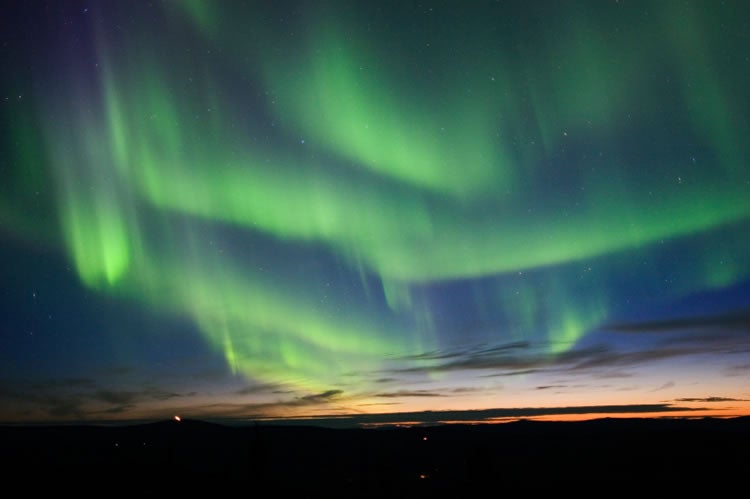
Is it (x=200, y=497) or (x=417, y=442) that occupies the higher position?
(x=200, y=497)

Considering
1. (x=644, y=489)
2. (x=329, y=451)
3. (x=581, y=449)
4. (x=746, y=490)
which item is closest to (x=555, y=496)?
(x=644, y=489)

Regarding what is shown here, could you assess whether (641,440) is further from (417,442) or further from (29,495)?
(29,495)

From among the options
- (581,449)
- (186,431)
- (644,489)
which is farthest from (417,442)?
(644,489)

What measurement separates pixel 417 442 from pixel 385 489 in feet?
386

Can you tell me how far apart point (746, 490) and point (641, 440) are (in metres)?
97.8

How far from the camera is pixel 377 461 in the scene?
99.1 meters

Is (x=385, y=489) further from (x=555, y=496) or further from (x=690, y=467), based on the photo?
(x=690, y=467)

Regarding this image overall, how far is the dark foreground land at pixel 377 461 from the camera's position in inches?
1543

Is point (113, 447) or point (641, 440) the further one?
point (113, 447)

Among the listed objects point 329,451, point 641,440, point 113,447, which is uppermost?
point 113,447

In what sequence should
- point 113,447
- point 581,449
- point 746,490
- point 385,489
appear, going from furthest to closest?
point 113,447 → point 581,449 → point 746,490 → point 385,489

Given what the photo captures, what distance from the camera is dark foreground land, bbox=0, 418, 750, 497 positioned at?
39.2 m

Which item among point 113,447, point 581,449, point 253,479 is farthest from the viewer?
point 113,447

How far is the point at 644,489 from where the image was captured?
5156cm
